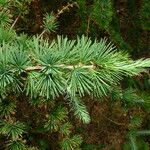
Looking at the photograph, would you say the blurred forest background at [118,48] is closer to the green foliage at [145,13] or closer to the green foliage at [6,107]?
the green foliage at [145,13]

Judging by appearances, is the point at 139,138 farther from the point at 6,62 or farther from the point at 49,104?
the point at 6,62

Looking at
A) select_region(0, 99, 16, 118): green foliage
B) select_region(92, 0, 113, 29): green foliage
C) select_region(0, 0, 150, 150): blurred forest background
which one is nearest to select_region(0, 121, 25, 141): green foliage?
select_region(0, 99, 16, 118): green foliage

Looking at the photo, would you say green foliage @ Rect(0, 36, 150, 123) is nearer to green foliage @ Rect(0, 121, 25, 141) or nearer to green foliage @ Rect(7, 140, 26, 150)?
green foliage @ Rect(0, 121, 25, 141)

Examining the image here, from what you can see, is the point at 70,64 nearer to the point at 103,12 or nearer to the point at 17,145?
the point at 103,12

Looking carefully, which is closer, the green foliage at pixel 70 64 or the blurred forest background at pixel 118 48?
the green foliage at pixel 70 64

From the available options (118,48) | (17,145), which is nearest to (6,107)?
(17,145)

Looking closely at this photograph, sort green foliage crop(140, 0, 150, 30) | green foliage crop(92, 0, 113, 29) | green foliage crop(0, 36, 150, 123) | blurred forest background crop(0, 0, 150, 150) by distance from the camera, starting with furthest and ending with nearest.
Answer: blurred forest background crop(0, 0, 150, 150)
green foliage crop(140, 0, 150, 30)
green foliage crop(92, 0, 113, 29)
green foliage crop(0, 36, 150, 123)

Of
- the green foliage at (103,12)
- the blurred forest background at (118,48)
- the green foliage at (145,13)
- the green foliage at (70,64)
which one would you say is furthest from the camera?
the blurred forest background at (118,48)

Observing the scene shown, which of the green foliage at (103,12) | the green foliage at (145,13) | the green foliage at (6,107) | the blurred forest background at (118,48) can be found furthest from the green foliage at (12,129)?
the green foliage at (145,13)

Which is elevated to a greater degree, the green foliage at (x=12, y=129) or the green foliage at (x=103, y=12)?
the green foliage at (x=103, y=12)

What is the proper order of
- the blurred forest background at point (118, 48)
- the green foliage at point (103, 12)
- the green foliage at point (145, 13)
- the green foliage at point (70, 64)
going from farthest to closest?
the blurred forest background at point (118, 48), the green foliage at point (145, 13), the green foliage at point (103, 12), the green foliage at point (70, 64)

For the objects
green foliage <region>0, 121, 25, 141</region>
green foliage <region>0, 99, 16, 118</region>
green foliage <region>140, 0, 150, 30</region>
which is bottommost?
green foliage <region>0, 121, 25, 141</region>

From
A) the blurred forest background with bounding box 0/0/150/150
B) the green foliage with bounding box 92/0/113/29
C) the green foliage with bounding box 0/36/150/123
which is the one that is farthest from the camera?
the blurred forest background with bounding box 0/0/150/150
